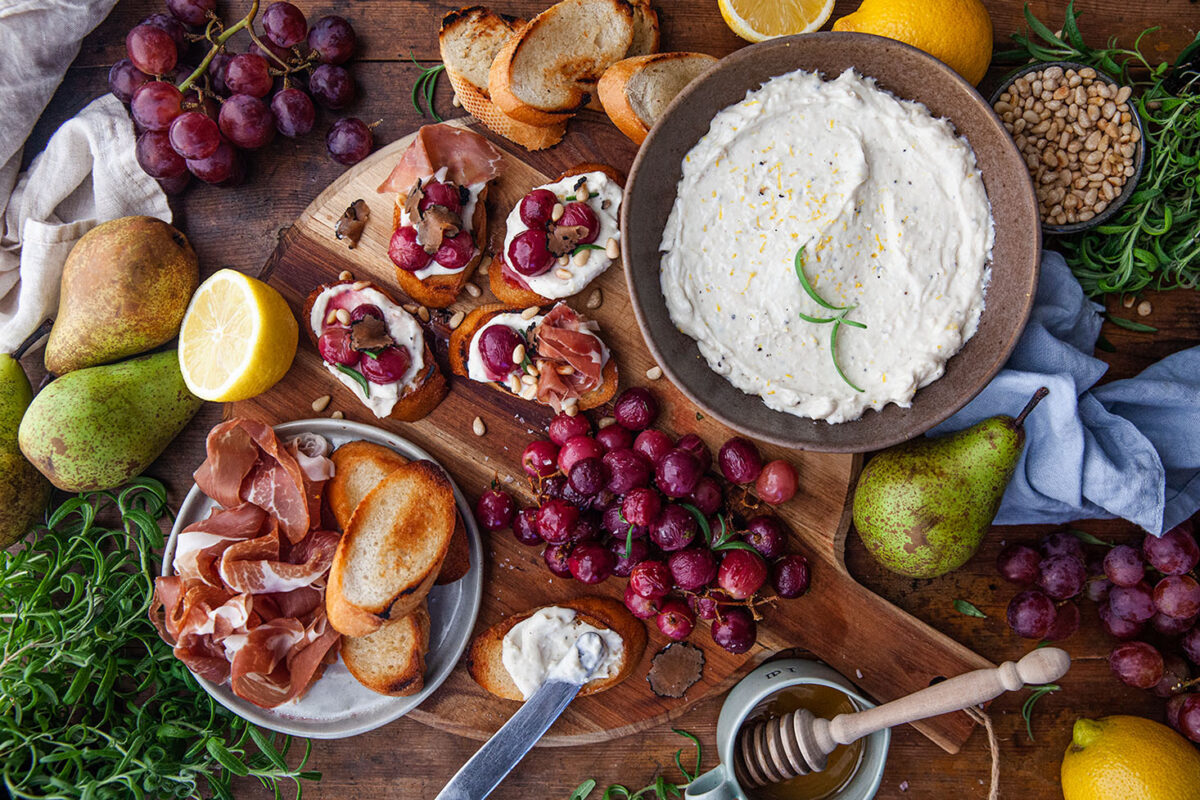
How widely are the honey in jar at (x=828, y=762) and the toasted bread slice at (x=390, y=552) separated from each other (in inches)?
43.3

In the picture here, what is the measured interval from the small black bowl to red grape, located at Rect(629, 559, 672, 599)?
1.54m

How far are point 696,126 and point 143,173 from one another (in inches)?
72.2

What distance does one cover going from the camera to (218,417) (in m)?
2.76

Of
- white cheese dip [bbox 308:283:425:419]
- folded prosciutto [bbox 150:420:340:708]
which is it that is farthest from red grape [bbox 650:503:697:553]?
folded prosciutto [bbox 150:420:340:708]

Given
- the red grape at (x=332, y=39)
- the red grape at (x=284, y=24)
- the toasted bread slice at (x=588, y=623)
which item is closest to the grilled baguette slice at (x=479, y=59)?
the red grape at (x=332, y=39)

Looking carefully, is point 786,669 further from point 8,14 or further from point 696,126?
point 8,14

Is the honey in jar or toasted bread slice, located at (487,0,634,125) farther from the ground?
toasted bread slice, located at (487,0,634,125)

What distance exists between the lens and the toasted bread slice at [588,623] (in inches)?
98.9

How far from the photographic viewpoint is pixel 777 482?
2506 mm

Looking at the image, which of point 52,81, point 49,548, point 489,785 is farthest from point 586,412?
point 52,81

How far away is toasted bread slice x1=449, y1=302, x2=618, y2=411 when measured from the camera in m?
Answer: 2.58

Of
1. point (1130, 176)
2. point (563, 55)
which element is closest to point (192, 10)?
point (563, 55)

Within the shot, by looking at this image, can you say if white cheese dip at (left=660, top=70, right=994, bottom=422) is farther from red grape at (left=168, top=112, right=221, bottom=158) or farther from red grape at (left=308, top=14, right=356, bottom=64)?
red grape at (left=168, top=112, right=221, bottom=158)

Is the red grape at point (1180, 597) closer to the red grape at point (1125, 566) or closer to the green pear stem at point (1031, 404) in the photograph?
the red grape at point (1125, 566)
